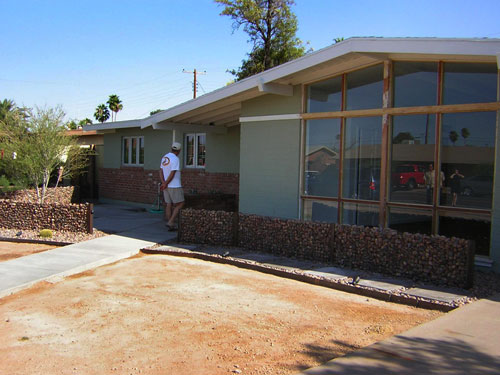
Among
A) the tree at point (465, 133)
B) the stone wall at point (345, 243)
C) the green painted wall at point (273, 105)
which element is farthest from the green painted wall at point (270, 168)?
the tree at point (465, 133)

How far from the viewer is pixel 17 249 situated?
9.56 m

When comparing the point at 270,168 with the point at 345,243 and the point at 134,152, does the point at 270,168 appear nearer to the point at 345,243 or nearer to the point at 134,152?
the point at 345,243

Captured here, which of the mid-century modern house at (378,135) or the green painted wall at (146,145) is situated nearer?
the mid-century modern house at (378,135)

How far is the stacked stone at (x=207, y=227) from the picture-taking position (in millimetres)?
9352

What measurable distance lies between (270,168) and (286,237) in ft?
7.83

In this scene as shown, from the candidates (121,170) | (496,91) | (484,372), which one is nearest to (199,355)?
(484,372)

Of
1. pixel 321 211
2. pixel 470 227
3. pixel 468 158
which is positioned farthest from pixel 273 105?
pixel 470 227

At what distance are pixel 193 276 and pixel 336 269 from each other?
2231mm

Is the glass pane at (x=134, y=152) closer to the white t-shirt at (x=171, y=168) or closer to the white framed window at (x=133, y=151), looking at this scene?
the white framed window at (x=133, y=151)

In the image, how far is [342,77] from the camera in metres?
9.38

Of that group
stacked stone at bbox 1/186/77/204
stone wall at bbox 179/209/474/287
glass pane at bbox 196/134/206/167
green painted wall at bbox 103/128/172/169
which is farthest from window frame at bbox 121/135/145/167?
stone wall at bbox 179/209/474/287

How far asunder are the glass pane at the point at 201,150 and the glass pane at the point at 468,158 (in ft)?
26.1

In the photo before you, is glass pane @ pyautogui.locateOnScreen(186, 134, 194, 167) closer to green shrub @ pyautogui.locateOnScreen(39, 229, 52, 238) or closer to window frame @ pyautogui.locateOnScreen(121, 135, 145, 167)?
window frame @ pyautogui.locateOnScreen(121, 135, 145, 167)

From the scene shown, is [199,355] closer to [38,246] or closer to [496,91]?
[496,91]
